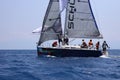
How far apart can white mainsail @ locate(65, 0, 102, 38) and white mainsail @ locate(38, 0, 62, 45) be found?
1.16 meters

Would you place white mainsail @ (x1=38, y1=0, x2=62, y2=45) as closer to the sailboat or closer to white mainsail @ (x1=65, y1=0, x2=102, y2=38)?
the sailboat

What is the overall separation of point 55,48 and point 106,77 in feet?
69.8

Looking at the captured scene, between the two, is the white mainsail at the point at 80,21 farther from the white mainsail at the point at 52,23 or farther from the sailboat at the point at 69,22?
the white mainsail at the point at 52,23

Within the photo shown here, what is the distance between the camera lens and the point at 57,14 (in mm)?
47312

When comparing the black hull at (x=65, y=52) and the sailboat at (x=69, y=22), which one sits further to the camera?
the sailboat at (x=69, y=22)

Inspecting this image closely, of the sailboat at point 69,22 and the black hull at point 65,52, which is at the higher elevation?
the sailboat at point 69,22

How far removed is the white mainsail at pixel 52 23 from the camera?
4728 centimetres

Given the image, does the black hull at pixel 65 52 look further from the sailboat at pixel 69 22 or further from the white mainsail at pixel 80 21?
the white mainsail at pixel 80 21

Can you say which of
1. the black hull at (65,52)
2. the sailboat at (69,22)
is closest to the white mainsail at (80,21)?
the sailboat at (69,22)

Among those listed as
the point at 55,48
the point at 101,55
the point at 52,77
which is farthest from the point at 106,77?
the point at 101,55

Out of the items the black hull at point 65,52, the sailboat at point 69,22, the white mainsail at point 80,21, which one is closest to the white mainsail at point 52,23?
the sailboat at point 69,22

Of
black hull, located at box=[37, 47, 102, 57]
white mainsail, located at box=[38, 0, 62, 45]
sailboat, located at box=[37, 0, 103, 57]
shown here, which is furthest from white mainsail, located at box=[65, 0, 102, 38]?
black hull, located at box=[37, 47, 102, 57]

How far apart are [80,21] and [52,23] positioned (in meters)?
3.72

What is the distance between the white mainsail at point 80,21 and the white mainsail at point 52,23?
1.16 meters
